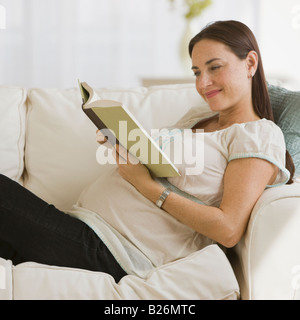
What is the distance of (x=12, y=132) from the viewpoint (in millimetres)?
1634

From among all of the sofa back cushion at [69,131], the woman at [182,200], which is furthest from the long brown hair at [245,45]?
the sofa back cushion at [69,131]

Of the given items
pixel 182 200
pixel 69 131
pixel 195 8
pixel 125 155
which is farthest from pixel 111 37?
pixel 182 200

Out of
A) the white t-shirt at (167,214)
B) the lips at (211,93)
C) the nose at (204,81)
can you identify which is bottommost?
the white t-shirt at (167,214)

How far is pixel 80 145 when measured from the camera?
1.62m

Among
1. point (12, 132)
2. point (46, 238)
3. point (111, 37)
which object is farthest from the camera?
point (111, 37)

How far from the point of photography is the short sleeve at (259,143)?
120cm

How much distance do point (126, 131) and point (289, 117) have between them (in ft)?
1.87

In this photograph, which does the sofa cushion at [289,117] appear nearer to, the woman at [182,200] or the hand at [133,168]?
the woman at [182,200]

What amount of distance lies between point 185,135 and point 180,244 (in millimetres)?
304

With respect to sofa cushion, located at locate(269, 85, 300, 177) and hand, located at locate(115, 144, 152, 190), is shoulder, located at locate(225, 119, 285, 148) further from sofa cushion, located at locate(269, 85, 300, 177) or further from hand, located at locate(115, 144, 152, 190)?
hand, located at locate(115, 144, 152, 190)

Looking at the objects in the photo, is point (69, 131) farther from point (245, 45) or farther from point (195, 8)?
point (195, 8)

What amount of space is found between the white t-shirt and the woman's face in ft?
0.41

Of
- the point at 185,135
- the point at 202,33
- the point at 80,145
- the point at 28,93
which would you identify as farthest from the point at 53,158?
the point at 202,33
